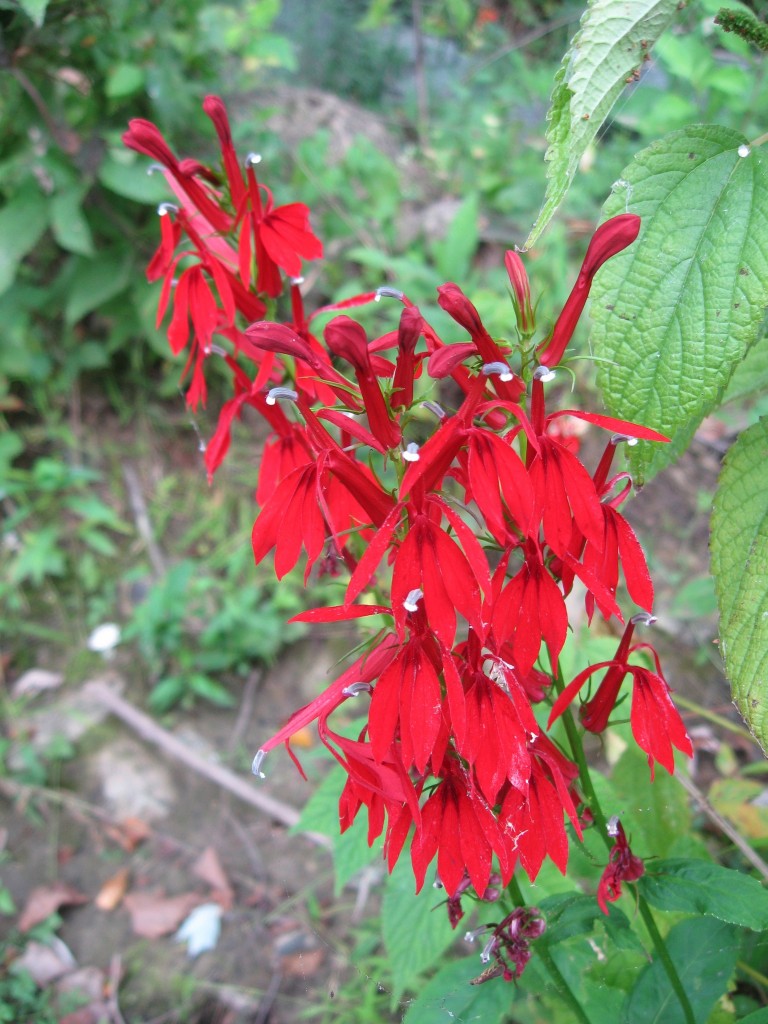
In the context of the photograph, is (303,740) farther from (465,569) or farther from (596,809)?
(465,569)

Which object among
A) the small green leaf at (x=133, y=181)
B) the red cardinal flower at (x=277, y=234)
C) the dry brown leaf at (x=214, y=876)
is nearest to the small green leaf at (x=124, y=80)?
the small green leaf at (x=133, y=181)

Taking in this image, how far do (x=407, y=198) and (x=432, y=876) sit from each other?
10.0ft

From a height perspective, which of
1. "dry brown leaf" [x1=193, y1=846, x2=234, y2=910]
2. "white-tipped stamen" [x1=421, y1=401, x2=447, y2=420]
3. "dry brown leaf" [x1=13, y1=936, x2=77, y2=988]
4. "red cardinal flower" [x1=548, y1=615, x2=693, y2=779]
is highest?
"white-tipped stamen" [x1=421, y1=401, x2=447, y2=420]

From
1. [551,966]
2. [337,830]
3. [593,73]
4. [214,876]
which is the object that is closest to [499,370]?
[593,73]

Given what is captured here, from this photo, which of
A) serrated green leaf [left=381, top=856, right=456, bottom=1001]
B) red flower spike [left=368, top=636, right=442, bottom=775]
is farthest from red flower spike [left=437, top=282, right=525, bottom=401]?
serrated green leaf [left=381, top=856, right=456, bottom=1001]

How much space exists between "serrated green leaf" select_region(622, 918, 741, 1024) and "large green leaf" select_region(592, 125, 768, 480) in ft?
1.96

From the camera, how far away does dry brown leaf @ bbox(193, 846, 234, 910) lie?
6.63 ft

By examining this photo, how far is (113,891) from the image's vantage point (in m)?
2.07

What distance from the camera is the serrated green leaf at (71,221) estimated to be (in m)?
2.47

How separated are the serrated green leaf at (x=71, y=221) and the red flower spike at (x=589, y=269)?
2.12 metres

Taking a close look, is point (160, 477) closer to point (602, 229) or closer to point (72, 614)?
point (72, 614)

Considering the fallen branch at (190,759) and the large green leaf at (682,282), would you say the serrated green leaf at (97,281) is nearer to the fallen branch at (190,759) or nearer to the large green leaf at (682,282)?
the fallen branch at (190,759)

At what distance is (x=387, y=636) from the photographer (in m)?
0.79

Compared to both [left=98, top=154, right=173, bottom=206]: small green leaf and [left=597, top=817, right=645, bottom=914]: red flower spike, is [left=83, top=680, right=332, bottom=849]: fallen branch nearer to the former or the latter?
[left=597, top=817, right=645, bottom=914]: red flower spike
